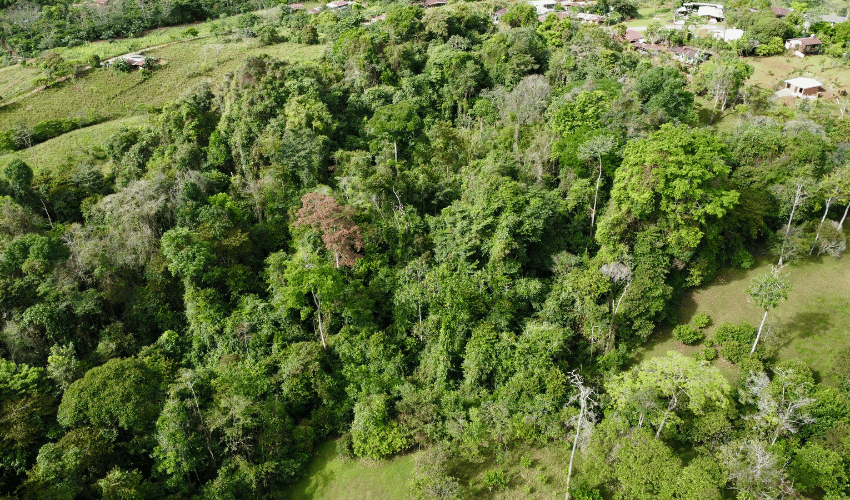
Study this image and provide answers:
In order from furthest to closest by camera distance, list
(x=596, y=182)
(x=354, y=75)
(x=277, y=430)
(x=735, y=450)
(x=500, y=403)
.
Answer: (x=354, y=75) < (x=596, y=182) < (x=500, y=403) < (x=277, y=430) < (x=735, y=450)

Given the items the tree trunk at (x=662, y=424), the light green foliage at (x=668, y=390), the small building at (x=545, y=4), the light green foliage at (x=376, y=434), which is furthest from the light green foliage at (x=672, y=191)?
the small building at (x=545, y=4)

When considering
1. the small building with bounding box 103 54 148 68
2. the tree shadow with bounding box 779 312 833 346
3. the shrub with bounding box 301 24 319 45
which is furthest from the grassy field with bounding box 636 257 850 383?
the small building with bounding box 103 54 148 68

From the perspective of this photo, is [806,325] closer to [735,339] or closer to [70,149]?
[735,339]

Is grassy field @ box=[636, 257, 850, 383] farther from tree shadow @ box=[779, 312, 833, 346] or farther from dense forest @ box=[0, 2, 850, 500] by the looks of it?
dense forest @ box=[0, 2, 850, 500]

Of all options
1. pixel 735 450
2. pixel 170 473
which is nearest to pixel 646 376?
pixel 735 450

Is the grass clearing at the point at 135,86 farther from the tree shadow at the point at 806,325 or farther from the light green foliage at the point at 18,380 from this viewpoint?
the tree shadow at the point at 806,325

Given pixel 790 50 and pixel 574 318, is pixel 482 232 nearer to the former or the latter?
pixel 574 318
